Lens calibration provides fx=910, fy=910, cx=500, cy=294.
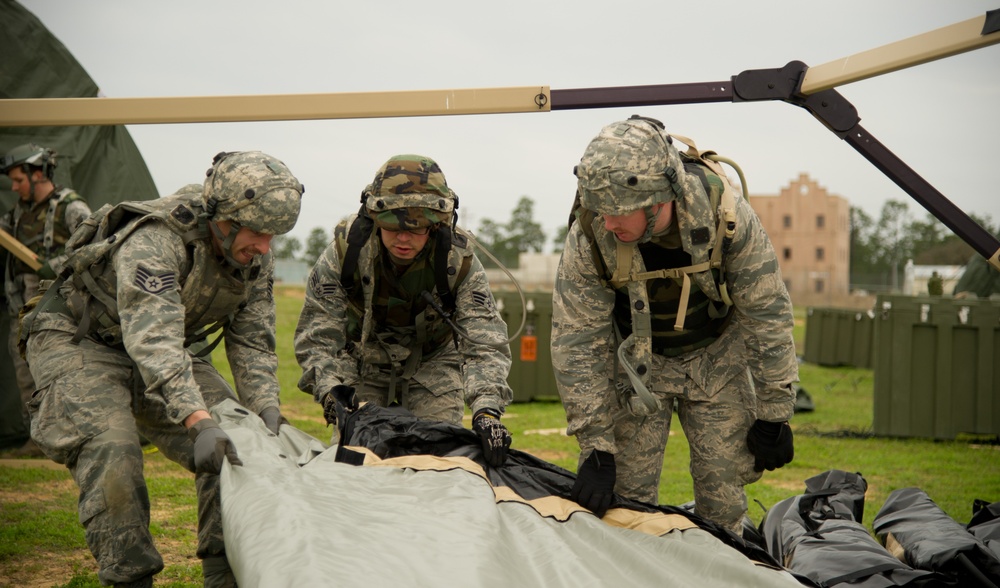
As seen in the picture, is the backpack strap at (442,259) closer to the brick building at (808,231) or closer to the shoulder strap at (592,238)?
the shoulder strap at (592,238)

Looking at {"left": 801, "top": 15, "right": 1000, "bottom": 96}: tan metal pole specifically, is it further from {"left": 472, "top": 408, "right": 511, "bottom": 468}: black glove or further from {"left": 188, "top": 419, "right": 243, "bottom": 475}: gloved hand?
{"left": 188, "top": 419, "right": 243, "bottom": 475}: gloved hand

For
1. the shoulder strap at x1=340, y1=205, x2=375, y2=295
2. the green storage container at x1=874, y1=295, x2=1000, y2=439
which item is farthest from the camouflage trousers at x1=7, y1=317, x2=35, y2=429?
the green storage container at x1=874, y1=295, x2=1000, y2=439

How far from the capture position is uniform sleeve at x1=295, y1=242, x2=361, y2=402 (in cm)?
443

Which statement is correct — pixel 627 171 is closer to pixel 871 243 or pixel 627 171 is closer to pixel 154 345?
pixel 154 345

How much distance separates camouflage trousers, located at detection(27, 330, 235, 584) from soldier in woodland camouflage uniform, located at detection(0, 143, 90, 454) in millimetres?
3900

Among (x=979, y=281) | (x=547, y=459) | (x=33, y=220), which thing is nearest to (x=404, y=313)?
(x=547, y=459)

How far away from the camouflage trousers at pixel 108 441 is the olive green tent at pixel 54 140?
196 inches

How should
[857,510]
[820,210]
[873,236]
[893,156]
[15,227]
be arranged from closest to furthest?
1. [893,156]
2. [857,510]
3. [15,227]
4. [820,210]
5. [873,236]

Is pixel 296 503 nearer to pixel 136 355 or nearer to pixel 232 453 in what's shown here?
pixel 232 453

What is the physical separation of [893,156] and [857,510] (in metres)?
1.90

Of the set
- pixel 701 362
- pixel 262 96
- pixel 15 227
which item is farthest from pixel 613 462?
pixel 15 227

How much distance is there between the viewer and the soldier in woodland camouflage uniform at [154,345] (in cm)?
364

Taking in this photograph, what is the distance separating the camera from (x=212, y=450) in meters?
3.38

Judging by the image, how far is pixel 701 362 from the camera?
13.4 feet
